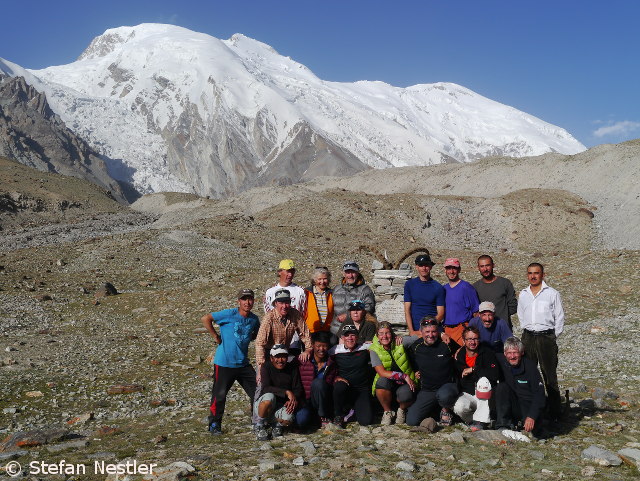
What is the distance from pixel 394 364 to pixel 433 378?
21.3 inches

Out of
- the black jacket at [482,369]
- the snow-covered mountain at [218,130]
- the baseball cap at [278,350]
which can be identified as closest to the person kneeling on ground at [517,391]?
the black jacket at [482,369]

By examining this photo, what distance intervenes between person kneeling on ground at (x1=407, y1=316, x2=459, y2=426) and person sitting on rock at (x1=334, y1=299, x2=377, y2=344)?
75 centimetres

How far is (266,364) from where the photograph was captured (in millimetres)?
7410

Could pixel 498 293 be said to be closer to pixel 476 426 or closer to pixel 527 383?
pixel 527 383

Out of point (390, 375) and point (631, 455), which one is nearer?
point (631, 455)

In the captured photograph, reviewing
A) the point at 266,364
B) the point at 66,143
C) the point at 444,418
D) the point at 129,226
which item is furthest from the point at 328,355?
the point at 66,143

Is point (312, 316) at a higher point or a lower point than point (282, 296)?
lower

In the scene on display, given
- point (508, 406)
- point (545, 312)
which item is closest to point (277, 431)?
point (508, 406)

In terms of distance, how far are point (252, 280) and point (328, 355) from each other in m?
13.9

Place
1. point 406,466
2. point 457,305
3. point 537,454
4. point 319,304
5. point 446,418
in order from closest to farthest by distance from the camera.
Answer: point 406,466 < point 537,454 < point 446,418 < point 457,305 < point 319,304

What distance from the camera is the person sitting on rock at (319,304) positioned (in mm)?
8141

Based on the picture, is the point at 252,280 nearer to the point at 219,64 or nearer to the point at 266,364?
the point at 266,364

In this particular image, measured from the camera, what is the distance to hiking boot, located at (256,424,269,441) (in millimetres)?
7020

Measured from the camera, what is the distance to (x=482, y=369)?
23.9ft
